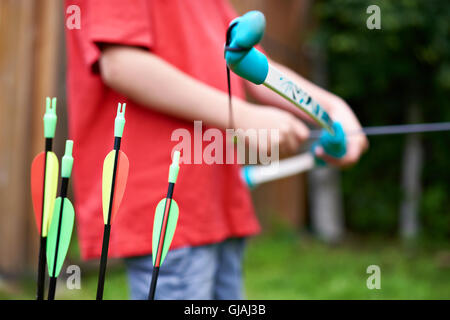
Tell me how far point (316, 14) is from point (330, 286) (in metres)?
1.76

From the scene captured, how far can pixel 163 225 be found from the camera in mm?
427

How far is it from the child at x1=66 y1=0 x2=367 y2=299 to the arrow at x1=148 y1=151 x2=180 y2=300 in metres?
0.17

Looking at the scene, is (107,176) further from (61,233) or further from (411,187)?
(411,187)

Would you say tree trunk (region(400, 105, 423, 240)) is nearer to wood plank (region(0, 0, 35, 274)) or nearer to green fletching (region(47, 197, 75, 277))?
wood plank (region(0, 0, 35, 274))

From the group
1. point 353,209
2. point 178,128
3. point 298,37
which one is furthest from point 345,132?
point 353,209

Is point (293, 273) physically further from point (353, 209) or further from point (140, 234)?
Answer: point (140, 234)

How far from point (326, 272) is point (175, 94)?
1974 mm

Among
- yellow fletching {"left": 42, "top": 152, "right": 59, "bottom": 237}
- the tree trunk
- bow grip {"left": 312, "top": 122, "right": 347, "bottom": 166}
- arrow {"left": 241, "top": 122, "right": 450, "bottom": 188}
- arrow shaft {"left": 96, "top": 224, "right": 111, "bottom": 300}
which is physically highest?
the tree trunk

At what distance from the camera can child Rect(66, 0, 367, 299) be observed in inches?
22.3
